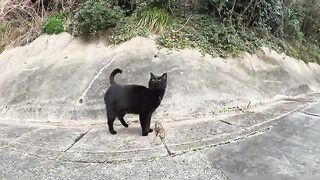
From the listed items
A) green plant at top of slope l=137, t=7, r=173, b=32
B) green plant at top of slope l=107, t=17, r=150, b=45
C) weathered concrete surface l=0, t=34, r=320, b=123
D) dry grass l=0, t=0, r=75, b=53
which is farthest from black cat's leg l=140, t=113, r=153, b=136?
dry grass l=0, t=0, r=75, b=53

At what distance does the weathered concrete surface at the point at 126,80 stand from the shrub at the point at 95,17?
272 millimetres

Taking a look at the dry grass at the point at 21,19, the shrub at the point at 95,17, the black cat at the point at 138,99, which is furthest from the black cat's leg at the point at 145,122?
the dry grass at the point at 21,19

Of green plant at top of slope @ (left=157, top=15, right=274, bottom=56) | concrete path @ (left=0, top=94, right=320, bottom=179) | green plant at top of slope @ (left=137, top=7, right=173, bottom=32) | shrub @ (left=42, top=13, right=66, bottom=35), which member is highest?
green plant at top of slope @ (left=137, top=7, right=173, bottom=32)

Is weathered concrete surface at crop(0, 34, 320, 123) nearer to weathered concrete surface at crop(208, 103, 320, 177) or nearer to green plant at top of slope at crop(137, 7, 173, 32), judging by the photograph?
green plant at top of slope at crop(137, 7, 173, 32)

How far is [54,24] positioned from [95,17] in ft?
4.44

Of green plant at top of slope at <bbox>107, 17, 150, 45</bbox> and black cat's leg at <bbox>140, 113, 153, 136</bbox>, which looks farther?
green plant at top of slope at <bbox>107, 17, 150, 45</bbox>

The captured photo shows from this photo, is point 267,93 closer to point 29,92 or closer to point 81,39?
point 81,39

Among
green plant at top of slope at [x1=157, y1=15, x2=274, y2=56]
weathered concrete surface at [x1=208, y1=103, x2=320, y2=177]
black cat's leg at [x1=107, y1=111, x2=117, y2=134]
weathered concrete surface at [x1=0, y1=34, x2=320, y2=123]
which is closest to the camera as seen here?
weathered concrete surface at [x1=208, y1=103, x2=320, y2=177]

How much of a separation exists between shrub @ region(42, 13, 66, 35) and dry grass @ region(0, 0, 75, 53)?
17 cm

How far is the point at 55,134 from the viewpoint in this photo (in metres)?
5.51

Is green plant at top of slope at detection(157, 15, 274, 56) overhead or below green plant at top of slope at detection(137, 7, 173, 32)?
below

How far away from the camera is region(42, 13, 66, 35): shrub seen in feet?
26.2

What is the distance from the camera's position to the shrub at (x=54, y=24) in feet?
26.2

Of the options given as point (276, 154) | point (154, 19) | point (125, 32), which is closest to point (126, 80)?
point (125, 32)
